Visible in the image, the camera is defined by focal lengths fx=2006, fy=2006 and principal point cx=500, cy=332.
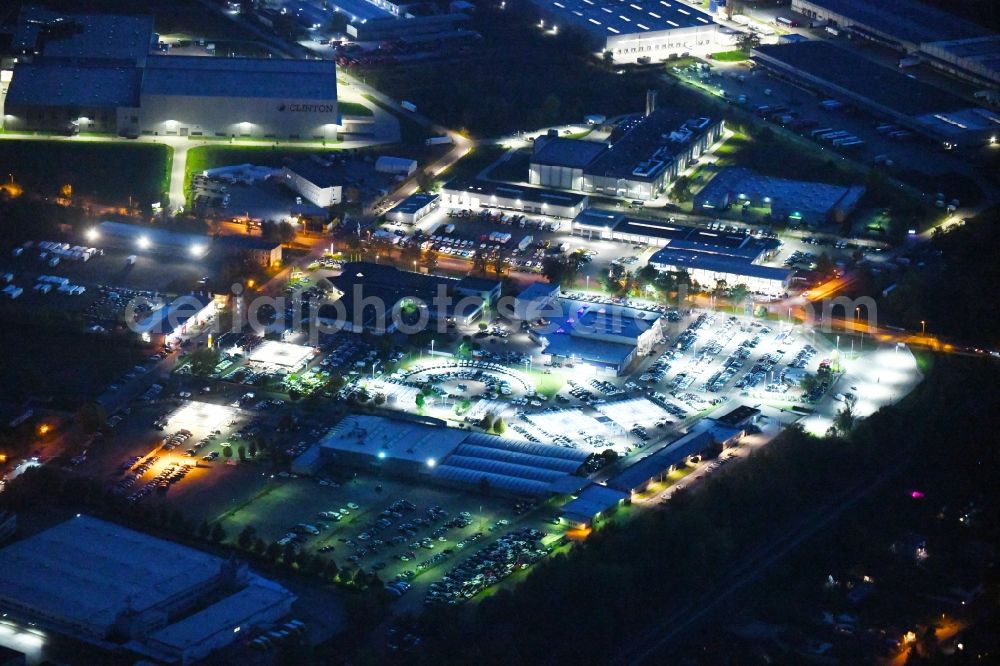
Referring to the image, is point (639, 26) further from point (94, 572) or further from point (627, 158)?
point (94, 572)

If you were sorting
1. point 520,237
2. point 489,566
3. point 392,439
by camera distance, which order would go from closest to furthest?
point 489,566 < point 392,439 < point 520,237

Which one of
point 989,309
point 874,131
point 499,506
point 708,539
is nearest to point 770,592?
point 708,539

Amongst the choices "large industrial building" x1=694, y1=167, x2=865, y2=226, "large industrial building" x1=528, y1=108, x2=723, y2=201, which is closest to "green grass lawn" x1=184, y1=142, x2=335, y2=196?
"large industrial building" x1=528, y1=108, x2=723, y2=201

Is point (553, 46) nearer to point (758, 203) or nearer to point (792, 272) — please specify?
point (758, 203)

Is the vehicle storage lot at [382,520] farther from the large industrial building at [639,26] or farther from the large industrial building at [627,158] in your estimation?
the large industrial building at [639,26]

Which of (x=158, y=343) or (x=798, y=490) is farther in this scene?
(x=158, y=343)

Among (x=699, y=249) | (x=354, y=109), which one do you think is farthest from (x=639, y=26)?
(x=699, y=249)
